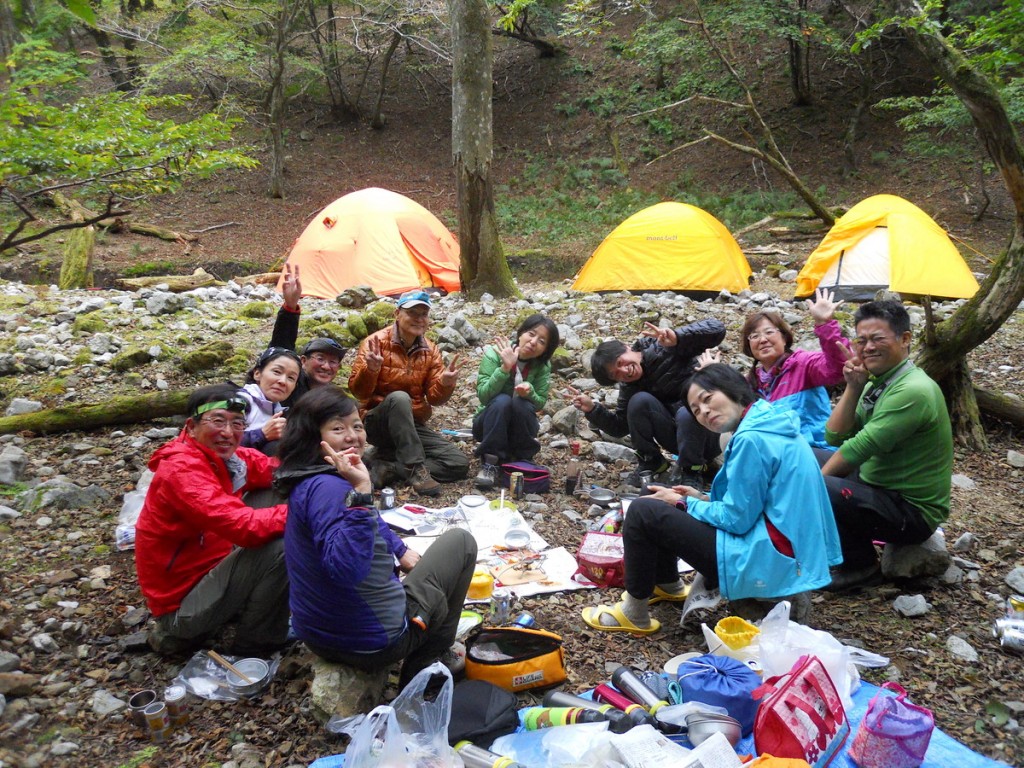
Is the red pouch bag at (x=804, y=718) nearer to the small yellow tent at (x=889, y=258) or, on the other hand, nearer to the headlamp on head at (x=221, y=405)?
the headlamp on head at (x=221, y=405)

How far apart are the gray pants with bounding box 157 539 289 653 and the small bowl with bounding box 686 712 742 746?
66.9 inches

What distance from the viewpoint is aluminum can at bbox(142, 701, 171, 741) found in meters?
2.68

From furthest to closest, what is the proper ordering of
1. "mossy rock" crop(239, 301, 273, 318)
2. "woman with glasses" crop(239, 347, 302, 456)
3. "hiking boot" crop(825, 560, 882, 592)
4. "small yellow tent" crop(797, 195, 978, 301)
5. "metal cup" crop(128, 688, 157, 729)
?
"small yellow tent" crop(797, 195, 978, 301) → "mossy rock" crop(239, 301, 273, 318) → "woman with glasses" crop(239, 347, 302, 456) → "hiking boot" crop(825, 560, 882, 592) → "metal cup" crop(128, 688, 157, 729)

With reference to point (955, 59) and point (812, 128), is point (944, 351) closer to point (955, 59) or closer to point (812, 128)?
point (955, 59)

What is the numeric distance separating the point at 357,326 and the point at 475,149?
2.90 meters

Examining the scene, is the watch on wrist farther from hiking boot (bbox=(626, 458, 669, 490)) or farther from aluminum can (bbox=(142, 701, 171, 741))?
hiking boot (bbox=(626, 458, 669, 490))

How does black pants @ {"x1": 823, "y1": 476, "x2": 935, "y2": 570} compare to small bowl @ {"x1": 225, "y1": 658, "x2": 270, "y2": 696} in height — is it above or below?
above

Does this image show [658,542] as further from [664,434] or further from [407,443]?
[407,443]

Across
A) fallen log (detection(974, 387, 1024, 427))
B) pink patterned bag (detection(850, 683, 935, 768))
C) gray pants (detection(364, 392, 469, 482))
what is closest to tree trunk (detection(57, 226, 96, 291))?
gray pants (detection(364, 392, 469, 482))

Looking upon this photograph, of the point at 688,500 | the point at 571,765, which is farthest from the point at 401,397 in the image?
the point at 571,765

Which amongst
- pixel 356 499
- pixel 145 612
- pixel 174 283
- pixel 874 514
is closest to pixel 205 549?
pixel 145 612

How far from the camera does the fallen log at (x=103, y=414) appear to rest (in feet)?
16.8

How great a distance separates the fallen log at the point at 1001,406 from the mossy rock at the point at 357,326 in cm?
533

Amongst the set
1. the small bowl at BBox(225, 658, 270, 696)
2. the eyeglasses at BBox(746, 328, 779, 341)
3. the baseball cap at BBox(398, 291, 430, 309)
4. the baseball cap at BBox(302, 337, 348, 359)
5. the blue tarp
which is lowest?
the small bowl at BBox(225, 658, 270, 696)
